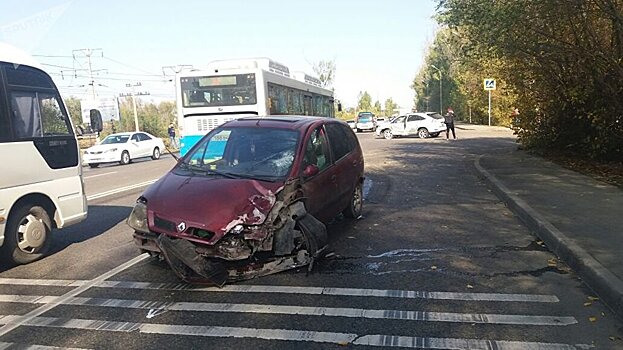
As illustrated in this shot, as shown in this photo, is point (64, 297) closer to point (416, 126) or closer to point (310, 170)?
point (310, 170)

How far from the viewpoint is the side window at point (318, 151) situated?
6.41 m

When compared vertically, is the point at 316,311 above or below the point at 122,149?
below

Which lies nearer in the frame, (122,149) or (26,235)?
(26,235)

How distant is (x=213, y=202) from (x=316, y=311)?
156 cm

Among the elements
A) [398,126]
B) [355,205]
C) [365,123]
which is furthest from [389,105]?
[355,205]

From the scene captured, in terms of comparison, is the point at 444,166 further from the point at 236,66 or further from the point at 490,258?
the point at 490,258

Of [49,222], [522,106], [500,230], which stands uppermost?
[522,106]

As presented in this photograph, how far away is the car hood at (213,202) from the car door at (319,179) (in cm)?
64

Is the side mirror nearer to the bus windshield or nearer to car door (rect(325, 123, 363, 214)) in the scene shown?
car door (rect(325, 123, 363, 214))

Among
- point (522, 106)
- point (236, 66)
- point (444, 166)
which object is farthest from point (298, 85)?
point (522, 106)

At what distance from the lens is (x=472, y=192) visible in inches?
426

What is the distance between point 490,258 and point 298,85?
46.1 ft

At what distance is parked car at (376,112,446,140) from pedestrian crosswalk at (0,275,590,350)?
93.6 ft

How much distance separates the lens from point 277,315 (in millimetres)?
4418
